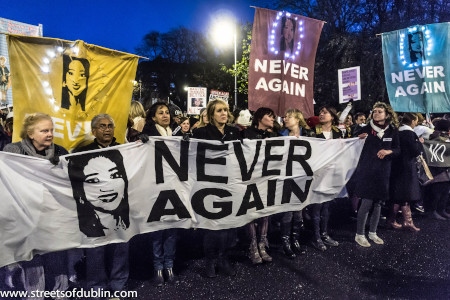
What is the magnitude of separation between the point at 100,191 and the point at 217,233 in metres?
1.38

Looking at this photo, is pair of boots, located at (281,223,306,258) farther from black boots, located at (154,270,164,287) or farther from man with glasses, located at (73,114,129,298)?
man with glasses, located at (73,114,129,298)

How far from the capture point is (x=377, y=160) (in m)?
4.77

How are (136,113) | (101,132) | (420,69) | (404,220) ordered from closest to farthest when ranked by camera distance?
(101,132) < (404,220) < (136,113) < (420,69)

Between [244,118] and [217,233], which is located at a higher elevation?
[244,118]

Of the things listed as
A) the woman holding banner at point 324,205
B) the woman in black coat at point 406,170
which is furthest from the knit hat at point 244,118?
the woman in black coat at point 406,170

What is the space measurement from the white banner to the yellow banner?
85 centimetres

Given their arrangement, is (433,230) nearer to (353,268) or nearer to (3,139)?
(353,268)

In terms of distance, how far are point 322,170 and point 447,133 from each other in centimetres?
337

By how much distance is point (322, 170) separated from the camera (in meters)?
4.66

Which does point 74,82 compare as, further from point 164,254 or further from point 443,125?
point 443,125

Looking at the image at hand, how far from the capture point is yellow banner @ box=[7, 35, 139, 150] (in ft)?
12.4

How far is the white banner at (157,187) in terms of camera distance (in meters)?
3.01

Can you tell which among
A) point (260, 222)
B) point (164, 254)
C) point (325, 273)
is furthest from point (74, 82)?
point (325, 273)

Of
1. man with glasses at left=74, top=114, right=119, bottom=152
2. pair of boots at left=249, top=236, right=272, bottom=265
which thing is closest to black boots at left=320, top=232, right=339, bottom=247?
pair of boots at left=249, top=236, right=272, bottom=265
